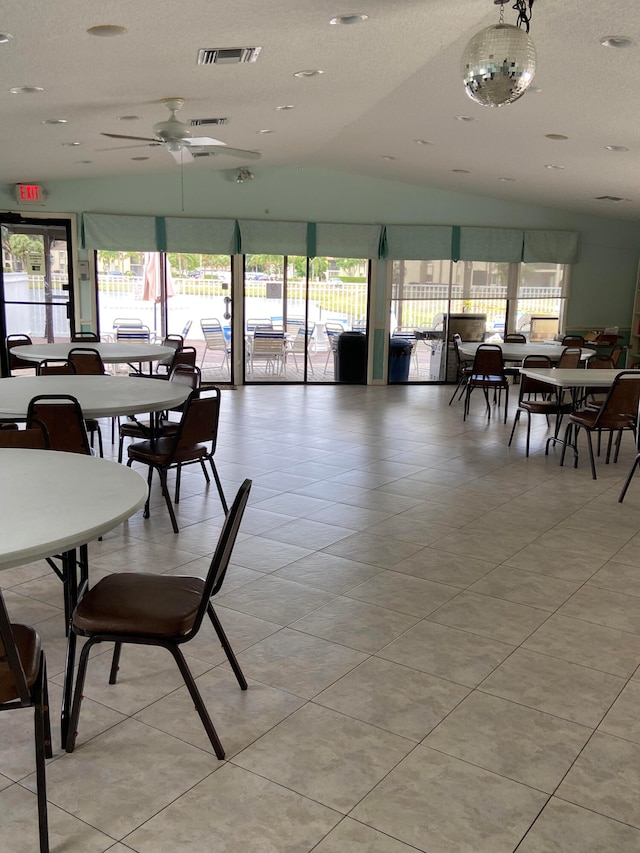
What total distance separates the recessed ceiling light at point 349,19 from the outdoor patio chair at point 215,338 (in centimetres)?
715

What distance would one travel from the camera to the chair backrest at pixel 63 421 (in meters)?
4.03

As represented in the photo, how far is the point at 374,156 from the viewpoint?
30.6ft

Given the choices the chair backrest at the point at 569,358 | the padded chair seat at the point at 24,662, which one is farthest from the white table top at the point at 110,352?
the padded chair seat at the point at 24,662

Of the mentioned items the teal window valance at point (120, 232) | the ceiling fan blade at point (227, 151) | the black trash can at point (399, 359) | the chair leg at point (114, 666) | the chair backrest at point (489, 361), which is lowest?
the chair leg at point (114, 666)

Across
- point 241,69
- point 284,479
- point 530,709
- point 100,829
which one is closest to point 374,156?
point 241,69

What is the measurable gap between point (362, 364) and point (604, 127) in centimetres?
580

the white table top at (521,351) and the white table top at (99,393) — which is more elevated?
the white table top at (521,351)

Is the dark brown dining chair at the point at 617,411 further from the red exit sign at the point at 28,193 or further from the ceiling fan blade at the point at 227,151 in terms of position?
the red exit sign at the point at 28,193

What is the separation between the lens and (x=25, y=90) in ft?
16.7

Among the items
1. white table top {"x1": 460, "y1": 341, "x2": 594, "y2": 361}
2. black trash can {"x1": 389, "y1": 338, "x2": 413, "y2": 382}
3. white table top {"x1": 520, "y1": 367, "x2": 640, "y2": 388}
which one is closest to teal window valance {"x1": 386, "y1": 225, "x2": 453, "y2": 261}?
black trash can {"x1": 389, "y1": 338, "x2": 413, "y2": 382}

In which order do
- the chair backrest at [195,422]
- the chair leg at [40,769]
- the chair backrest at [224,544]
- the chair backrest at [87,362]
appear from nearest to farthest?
the chair leg at [40,769] < the chair backrest at [224,544] < the chair backrest at [195,422] < the chair backrest at [87,362]

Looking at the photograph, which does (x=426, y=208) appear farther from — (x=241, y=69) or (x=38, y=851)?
(x=38, y=851)

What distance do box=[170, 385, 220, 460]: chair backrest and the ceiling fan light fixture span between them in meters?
2.28

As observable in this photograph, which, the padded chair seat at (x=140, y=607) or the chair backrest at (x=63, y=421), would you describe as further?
the chair backrest at (x=63, y=421)
